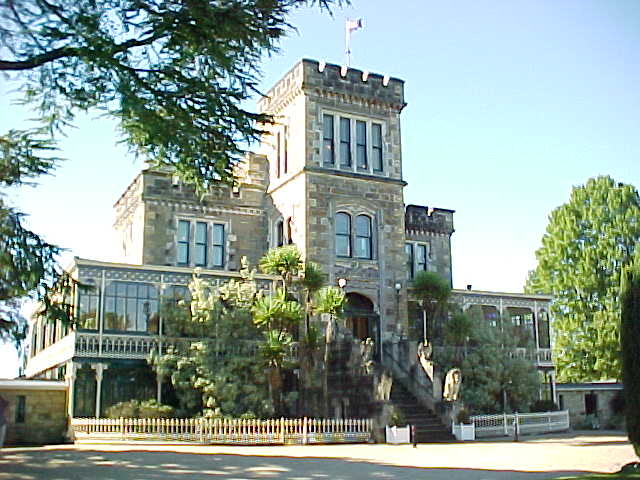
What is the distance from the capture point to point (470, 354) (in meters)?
29.4

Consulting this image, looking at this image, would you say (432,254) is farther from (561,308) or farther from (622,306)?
(622,306)

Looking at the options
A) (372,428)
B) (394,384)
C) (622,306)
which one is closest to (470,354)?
(394,384)

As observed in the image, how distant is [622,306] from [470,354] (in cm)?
1358

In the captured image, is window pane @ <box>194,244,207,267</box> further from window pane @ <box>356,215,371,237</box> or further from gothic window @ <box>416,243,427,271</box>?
gothic window @ <box>416,243,427,271</box>

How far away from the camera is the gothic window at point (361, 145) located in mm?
32281

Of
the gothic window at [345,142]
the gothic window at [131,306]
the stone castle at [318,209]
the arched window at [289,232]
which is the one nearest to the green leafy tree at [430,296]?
the stone castle at [318,209]

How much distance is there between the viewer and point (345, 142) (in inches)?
1266

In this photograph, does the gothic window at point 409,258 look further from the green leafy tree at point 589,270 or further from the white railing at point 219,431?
the white railing at point 219,431

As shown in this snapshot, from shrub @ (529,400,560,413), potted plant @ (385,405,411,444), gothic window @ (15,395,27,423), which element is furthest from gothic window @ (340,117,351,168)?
gothic window @ (15,395,27,423)

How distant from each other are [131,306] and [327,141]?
10133 mm

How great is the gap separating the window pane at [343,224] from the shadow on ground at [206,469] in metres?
13.8

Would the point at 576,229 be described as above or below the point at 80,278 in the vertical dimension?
above

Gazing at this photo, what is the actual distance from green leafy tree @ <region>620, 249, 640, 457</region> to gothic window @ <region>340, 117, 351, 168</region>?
55.8 ft

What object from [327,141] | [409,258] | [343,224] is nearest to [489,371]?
[343,224]
